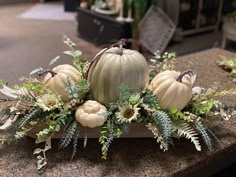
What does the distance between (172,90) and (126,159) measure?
0.84 ft

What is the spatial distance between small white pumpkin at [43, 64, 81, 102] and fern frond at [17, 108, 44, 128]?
0.29 feet

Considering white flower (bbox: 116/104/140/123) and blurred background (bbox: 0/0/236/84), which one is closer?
white flower (bbox: 116/104/140/123)

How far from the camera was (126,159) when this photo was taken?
0.93 m

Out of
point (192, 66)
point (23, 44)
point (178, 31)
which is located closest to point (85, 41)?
point (23, 44)

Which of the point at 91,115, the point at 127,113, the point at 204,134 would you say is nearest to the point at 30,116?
the point at 91,115

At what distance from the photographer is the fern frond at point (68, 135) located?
927 mm

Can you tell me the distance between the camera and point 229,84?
4.75 feet

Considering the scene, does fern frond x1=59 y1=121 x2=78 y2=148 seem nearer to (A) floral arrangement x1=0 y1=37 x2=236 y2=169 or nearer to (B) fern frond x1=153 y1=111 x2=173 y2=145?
(A) floral arrangement x1=0 y1=37 x2=236 y2=169

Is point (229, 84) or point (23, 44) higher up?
point (229, 84)

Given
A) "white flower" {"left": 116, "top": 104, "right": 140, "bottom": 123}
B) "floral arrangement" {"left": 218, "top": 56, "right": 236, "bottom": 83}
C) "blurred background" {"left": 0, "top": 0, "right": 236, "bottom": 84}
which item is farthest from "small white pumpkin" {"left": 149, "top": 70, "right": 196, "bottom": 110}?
"blurred background" {"left": 0, "top": 0, "right": 236, "bottom": 84}

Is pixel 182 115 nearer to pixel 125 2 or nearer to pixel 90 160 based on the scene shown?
pixel 90 160

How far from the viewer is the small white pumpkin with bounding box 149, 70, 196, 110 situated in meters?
0.99

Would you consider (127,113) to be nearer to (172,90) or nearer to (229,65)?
(172,90)

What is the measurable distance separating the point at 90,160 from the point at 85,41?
397 cm
